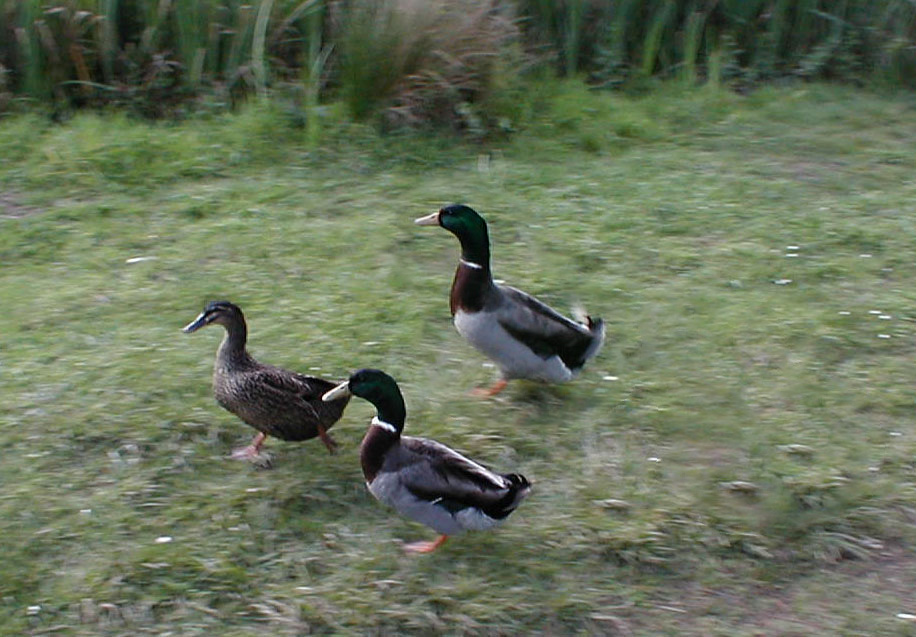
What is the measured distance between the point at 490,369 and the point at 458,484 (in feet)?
4.68

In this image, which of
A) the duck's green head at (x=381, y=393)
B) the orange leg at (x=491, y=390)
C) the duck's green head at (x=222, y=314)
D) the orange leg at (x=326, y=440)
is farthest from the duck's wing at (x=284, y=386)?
the orange leg at (x=491, y=390)

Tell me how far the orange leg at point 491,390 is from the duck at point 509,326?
7 centimetres

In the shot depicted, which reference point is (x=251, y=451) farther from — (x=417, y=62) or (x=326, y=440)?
(x=417, y=62)

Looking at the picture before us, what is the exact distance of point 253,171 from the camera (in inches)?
297

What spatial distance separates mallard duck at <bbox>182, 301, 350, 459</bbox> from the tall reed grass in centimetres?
351

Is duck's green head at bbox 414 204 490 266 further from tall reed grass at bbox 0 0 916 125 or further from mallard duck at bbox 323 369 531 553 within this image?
tall reed grass at bbox 0 0 916 125

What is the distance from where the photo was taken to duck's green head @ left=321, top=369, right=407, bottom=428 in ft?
13.6

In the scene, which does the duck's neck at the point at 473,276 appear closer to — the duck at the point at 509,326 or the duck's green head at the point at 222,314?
the duck at the point at 509,326

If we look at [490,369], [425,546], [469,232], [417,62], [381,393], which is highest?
[417,62]

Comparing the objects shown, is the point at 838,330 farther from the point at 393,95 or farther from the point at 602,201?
the point at 393,95

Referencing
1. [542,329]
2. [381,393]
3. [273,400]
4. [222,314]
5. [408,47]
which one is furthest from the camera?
[408,47]

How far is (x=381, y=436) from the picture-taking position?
416 centimetres

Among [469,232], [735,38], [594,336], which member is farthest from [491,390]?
[735,38]

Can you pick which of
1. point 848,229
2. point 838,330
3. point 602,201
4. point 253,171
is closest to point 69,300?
point 253,171
